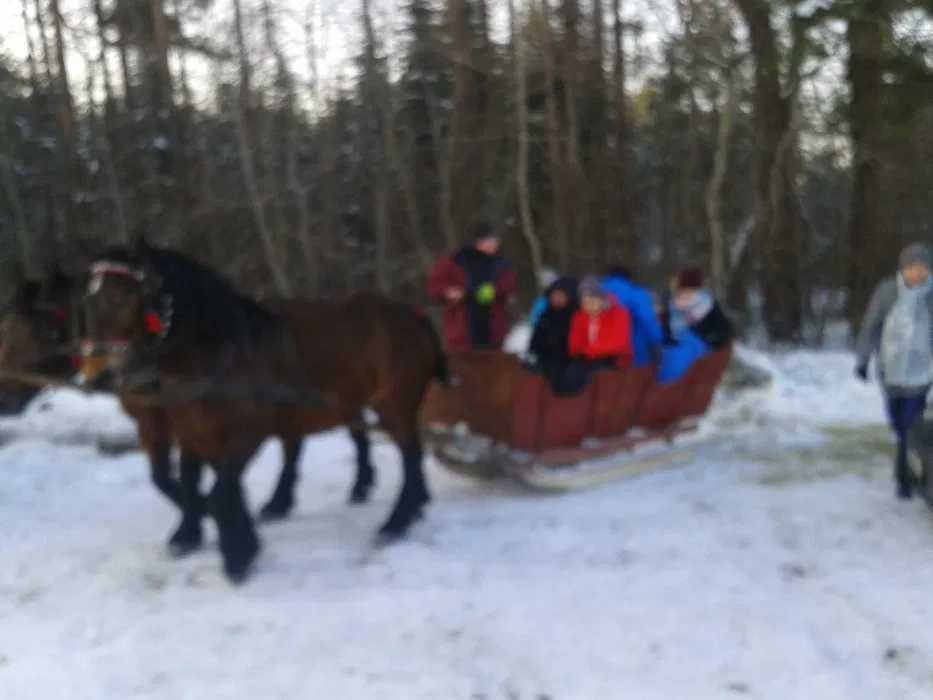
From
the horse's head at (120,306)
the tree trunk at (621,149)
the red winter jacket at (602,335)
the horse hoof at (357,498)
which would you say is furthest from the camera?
the tree trunk at (621,149)

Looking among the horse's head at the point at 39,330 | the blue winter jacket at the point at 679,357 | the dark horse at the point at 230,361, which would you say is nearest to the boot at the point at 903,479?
the blue winter jacket at the point at 679,357

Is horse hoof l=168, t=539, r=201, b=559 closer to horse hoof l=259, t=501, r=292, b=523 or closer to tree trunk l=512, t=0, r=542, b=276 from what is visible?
horse hoof l=259, t=501, r=292, b=523

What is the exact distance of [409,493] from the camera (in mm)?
5711

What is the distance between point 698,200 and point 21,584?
1363 cm

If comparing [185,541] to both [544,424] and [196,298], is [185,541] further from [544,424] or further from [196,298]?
[544,424]

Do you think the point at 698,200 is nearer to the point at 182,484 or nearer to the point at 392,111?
the point at 392,111

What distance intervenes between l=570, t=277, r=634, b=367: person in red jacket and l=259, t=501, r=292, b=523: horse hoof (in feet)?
6.96

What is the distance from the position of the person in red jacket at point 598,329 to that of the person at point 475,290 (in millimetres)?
717

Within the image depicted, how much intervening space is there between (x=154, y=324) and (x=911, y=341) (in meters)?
4.31

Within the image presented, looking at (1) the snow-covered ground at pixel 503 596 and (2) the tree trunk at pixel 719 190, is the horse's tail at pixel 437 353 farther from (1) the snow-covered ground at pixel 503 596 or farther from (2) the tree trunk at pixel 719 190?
(2) the tree trunk at pixel 719 190

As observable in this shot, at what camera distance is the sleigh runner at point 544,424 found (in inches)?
243

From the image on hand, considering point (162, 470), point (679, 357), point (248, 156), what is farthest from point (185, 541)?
point (248, 156)

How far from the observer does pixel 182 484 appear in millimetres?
5352

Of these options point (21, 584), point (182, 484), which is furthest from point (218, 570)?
point (21, 584)
